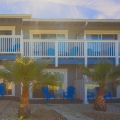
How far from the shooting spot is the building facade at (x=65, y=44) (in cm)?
1552

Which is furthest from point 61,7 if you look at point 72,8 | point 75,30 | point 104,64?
point 104,64

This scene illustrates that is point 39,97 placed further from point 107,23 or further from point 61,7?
point 61,7

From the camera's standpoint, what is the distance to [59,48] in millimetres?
16250

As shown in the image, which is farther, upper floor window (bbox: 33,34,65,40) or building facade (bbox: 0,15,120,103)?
upper floor window (bbox: 33,34,65,40)

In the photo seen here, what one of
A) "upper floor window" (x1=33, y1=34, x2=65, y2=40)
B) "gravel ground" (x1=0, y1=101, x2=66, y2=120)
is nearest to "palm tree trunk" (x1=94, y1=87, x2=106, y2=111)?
"gravel ground" (x1=0, y1=101, x2=66, y2=120)

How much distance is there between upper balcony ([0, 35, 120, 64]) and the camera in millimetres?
15414

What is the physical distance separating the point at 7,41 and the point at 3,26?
2966mm

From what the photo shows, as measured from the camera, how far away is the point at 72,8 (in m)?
34.3

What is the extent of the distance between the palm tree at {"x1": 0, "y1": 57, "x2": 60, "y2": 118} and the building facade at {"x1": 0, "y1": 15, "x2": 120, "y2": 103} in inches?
160

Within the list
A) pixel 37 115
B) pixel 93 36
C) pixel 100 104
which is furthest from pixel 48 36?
pixel 37 115

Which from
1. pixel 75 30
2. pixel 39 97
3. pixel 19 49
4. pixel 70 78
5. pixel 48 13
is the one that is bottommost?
pixel 39 97

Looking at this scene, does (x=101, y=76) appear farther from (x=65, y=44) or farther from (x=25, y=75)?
(x=25, y=75)

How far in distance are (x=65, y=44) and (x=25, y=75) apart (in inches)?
244

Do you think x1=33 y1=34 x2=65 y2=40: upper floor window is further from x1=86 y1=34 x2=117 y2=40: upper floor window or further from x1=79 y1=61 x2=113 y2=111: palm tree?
x1=79 y1=61 x2=113 y2=111: palm tree
